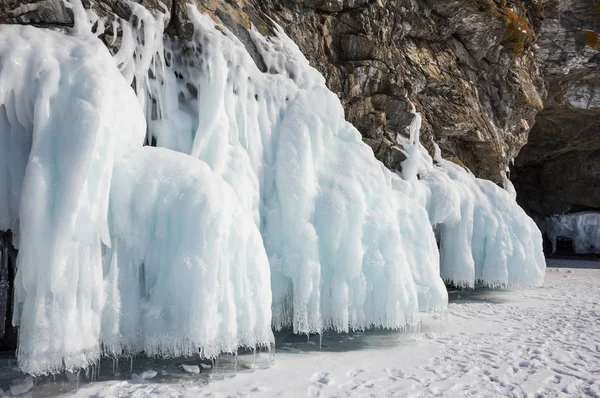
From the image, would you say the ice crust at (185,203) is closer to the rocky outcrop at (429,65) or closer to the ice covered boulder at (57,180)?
the ice covered boulder at (57,180)

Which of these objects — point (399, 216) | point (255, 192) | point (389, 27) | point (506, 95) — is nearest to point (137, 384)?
point (255, 192)

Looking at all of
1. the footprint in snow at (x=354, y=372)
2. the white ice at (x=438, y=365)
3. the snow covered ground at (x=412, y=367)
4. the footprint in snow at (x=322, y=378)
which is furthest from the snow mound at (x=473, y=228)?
the footprint in snow at (x=322, y=378)

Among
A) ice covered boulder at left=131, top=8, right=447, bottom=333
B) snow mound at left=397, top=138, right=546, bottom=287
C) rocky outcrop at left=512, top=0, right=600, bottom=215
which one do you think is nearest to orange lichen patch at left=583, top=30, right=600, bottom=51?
rocky outcrop at left=512, top=0, right=600, bottom=215

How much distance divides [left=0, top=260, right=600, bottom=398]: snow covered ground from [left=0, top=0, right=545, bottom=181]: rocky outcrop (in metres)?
4.09

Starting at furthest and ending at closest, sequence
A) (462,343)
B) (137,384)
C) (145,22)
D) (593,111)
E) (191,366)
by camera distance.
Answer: (593,111)
(462,343)
(145,22)
(191,366)
(137,384)

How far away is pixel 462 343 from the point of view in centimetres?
669

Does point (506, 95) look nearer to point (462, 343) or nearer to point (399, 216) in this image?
point (399, 216)

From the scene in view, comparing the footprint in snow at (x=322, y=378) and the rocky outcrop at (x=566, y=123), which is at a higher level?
the rocky outcrop at (x=566, y=123)

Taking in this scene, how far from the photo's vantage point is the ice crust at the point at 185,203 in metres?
4.08

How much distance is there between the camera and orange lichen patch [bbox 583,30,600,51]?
56.9ft

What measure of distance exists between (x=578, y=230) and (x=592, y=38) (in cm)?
1516

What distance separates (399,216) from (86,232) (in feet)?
17.3

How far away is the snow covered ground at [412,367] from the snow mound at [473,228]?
2462 millimetres

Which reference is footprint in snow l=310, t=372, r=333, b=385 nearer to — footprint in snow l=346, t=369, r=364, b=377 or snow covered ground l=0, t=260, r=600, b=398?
snow covered ground l=0, t=260, r=600, b=398
